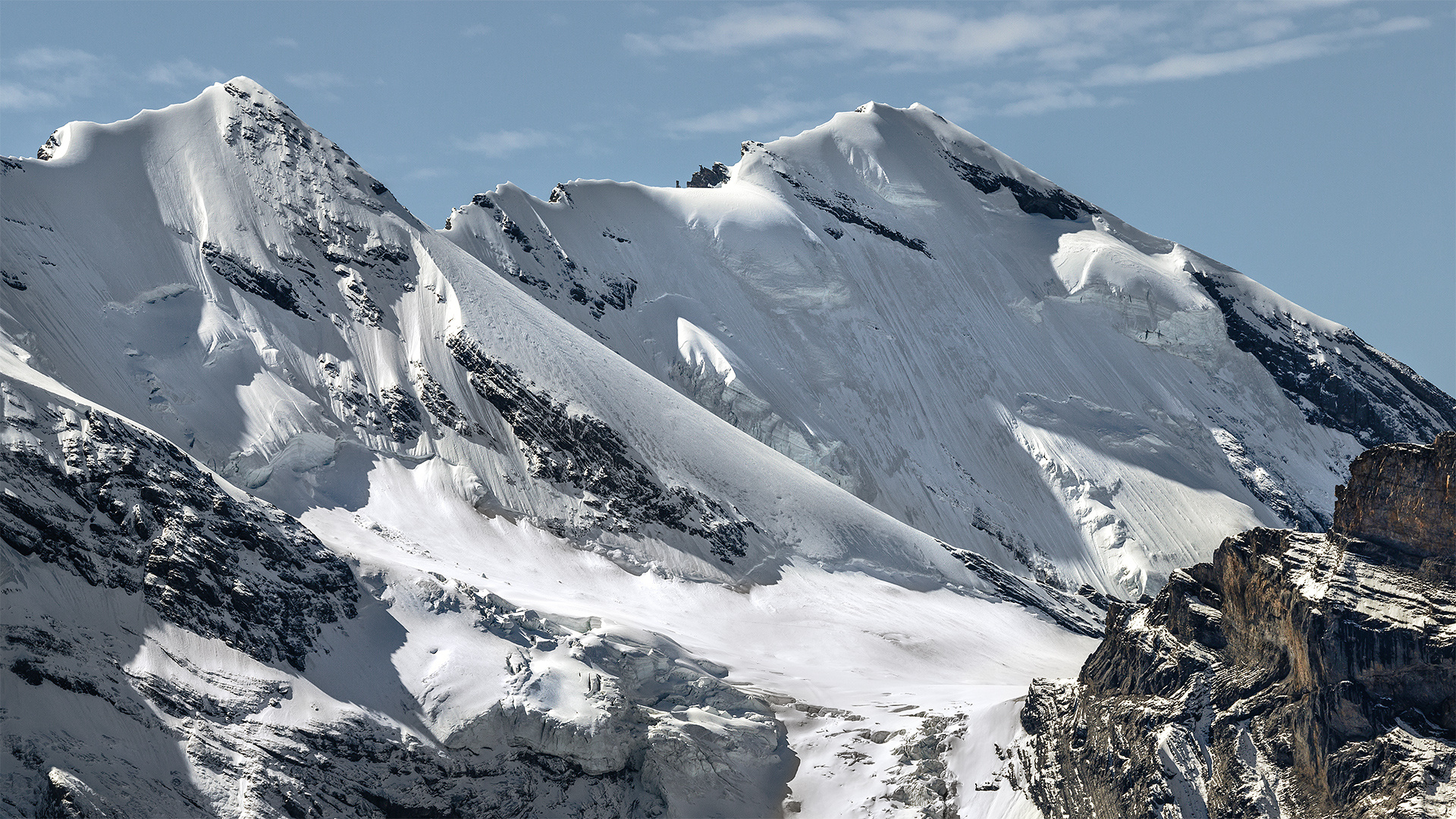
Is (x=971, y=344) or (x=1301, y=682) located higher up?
(x=971, y=344)

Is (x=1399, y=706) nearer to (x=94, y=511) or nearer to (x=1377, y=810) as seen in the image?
(x=1377, y=810)

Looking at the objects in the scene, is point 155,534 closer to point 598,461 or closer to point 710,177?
point 598,461

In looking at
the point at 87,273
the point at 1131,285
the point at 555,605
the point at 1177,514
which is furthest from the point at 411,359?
the point at 1131,285

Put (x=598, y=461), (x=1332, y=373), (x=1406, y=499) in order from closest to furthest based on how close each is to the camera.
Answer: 1. (x=1406, y=499)
2. (x=598, y=461)
3. (x=1332, y=373)

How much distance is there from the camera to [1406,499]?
54938 millimetres

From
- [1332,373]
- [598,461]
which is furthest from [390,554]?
[1332,373]

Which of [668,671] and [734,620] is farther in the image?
[734,620]

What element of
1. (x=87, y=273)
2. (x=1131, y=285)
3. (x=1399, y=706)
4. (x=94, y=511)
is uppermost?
(x=1131, y=285)

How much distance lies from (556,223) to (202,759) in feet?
267

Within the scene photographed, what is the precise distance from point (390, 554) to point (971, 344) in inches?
2737

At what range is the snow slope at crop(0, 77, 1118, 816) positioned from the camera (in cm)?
6391

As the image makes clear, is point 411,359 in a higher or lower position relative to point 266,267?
lower

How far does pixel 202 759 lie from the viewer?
6116 centimetres

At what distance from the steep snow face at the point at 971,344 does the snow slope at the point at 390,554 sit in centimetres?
697
